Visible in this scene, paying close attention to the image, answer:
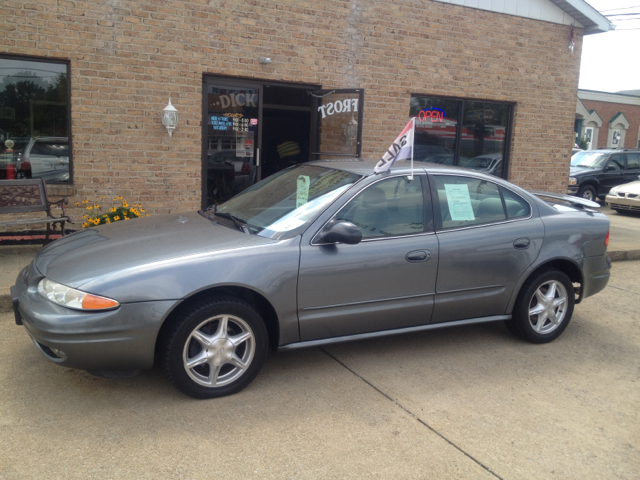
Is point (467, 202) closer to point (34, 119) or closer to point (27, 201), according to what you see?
point (27, 201)

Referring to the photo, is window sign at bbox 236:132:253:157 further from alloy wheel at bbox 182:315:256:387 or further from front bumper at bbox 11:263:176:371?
front bumper at bbox 11:263:176:371

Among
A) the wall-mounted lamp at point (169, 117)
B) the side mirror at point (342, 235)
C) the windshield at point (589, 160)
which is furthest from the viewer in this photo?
the windshield at point (589, 160)

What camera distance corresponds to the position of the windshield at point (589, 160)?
58.5 feet

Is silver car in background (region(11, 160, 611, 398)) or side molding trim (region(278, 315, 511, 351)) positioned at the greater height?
silver car in background (region(11, 160, 611, 398))

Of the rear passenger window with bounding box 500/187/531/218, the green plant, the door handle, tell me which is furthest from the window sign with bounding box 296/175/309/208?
the green plant

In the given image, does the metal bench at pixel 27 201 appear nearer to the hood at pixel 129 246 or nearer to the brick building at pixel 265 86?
the brick building at pixel 265 86

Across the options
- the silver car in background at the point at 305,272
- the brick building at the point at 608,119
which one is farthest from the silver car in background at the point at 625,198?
the brick building at the point at 608,119

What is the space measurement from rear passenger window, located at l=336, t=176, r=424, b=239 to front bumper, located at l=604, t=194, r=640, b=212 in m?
13.7

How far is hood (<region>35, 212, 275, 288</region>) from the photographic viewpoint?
3.61 m

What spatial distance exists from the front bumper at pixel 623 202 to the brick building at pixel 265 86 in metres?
5.91

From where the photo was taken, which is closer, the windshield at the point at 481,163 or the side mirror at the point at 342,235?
the side mirror at the point at 342,235

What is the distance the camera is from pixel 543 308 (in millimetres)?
5004

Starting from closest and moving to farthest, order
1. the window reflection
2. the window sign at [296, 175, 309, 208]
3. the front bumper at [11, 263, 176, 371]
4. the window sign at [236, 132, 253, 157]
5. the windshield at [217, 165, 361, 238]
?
1. the front bumper at [11, 263, 176, 371]
2. the windshield at [217, 165, 361, 238]
3. the window sign at [296, 175, 309, 208]
4. the window sign at [236, 132, 253, 157]
5. the window reflection

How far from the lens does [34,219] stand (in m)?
6.88
